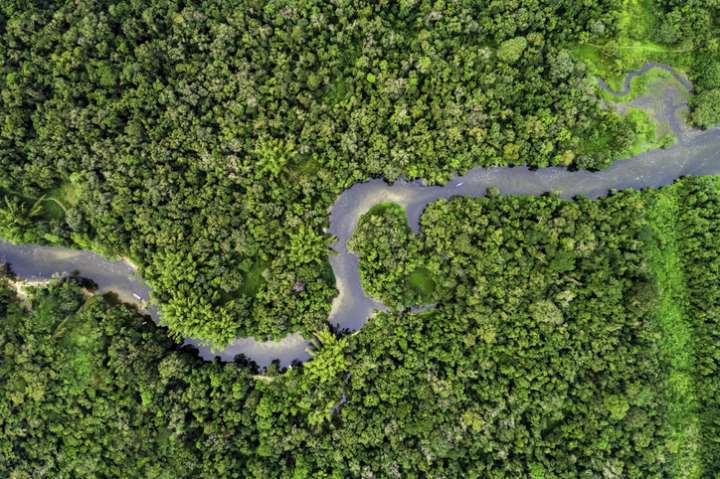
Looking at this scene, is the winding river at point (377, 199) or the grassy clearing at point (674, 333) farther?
the winding river at point (377, 199)

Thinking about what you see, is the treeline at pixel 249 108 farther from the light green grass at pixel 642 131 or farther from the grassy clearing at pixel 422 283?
the grassy clearing at pixel 422 283

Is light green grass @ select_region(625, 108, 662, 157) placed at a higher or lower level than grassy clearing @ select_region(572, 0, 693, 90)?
lower

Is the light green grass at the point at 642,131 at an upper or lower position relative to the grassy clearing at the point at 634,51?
lower

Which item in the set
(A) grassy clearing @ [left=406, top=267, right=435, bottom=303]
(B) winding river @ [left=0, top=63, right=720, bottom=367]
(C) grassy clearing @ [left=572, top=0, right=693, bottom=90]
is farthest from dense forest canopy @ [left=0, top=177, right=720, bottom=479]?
(C) grassy clearing @ [left=572, top=0, right=693, bottom=90]

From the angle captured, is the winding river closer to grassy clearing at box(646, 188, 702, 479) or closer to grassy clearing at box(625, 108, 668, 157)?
grassy clearing at box(625, 108, 668, 157)

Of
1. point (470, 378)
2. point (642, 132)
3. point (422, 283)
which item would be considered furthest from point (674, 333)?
point (422, 283)

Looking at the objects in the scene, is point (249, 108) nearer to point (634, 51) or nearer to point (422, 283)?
point (422, 283)

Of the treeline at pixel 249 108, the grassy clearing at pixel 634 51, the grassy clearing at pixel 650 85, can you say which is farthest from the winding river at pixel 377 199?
the treeline at pixel 249 108
